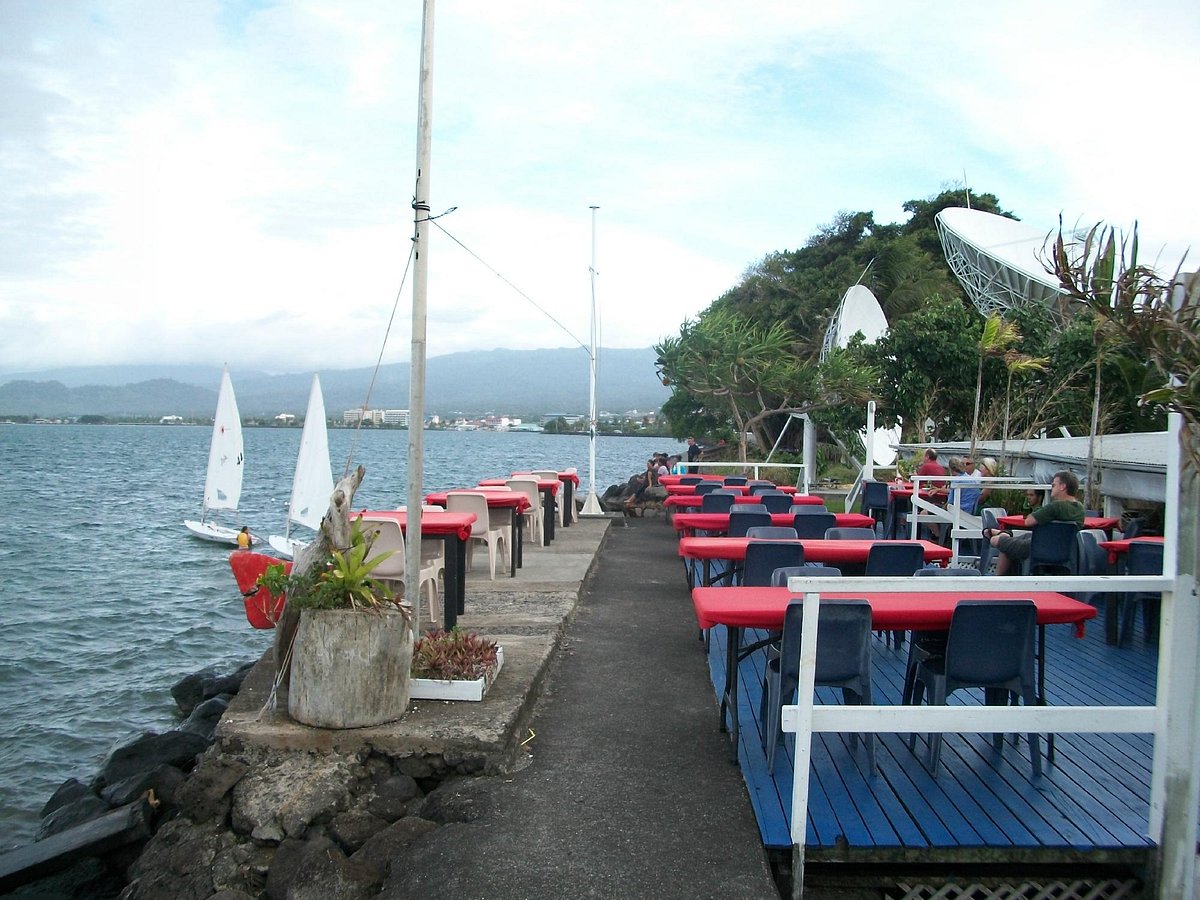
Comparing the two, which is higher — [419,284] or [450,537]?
[419,284]

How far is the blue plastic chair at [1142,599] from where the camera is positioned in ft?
24.1

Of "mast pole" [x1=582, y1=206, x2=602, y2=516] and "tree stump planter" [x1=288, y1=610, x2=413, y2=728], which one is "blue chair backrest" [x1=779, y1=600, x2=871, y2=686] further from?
"mast pole" [x1=582, y1=206, x2=602, y2=516]

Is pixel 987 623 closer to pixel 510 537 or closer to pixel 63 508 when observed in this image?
pixel 510 537

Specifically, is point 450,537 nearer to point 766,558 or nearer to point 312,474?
point 766,558

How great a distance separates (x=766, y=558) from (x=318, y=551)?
10.1 ft

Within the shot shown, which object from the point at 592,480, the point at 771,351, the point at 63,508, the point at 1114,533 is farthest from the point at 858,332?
the point at 63,508

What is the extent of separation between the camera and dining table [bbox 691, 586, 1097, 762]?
493 centimetres

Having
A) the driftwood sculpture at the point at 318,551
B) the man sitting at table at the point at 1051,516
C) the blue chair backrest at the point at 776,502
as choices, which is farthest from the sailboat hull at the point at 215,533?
the driftwood sculpture at the point at 318,551

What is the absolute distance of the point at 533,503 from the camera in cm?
1323

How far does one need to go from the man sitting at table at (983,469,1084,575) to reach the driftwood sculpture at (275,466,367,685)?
5.63 metres

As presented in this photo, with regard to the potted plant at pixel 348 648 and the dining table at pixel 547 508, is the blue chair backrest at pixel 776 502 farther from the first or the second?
the potted plant at pixel 348 648

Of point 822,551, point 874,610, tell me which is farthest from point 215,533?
point 874,610

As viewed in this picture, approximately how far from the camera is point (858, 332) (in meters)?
24.4

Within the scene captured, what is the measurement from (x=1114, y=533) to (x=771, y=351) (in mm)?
13600
